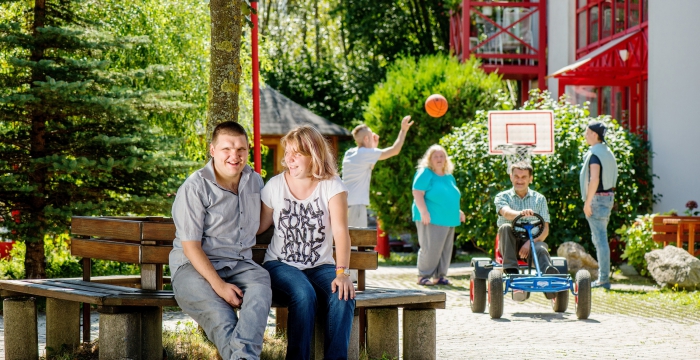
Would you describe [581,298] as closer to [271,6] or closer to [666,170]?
[666,170]

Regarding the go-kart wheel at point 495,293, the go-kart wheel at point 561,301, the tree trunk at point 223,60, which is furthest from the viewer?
the go-kart wheel at point 561,301

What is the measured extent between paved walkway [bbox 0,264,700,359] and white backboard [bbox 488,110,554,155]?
368 centimetres

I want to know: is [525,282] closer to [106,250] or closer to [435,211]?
[435,211]

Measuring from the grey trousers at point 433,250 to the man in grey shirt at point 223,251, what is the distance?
6.62 meters

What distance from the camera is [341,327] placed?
19.0 feet

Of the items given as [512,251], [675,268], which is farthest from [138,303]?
[675,268]

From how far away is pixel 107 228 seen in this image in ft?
21.6

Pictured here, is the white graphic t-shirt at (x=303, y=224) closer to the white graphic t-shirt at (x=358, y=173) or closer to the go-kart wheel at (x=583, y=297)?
the go-kart wheel at (x=583, y=297)

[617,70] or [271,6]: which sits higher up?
[271,6]

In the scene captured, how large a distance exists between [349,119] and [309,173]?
90.1ft

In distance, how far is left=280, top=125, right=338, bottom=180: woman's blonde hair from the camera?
6008 millimetres

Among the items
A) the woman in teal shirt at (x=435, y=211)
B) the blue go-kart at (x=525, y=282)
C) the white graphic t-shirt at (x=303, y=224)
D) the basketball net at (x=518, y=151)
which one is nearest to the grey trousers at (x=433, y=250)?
the woman in teal shirt at (x=435, y=211)

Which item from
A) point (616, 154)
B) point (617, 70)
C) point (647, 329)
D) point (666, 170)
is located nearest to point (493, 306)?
point (647, 329)

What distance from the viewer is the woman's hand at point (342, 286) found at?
5797 millimetres
